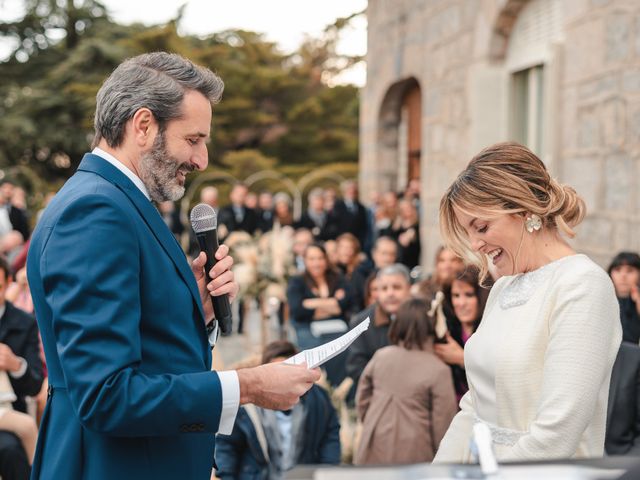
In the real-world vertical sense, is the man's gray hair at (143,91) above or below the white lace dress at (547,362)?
above

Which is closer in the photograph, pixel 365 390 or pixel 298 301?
pixel 365 390

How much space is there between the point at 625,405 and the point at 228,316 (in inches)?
84.5

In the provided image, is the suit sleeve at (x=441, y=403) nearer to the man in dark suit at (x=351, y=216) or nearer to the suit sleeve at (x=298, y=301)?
the suit sleeve at (x=298, y=301)

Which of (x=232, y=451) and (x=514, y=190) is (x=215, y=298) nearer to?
(x=514, y=190)

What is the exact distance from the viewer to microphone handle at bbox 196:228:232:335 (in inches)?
89.0

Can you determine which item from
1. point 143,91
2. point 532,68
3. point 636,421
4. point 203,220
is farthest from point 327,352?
point 532,68

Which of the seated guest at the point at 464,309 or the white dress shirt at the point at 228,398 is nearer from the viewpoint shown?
the white dress shirt at the point at 228,398

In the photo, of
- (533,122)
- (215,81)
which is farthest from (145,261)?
(533,122)

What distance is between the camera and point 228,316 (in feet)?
7.47

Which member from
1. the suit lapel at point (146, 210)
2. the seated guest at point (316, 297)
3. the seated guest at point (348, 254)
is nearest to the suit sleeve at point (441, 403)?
the suit lapel at point (146, 210)

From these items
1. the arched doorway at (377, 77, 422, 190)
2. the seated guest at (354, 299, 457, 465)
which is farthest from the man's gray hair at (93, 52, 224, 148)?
the arched doorway at (377, 77, 422, 190)

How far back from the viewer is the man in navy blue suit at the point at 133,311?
1.66m

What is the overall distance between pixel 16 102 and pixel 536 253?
28.3m

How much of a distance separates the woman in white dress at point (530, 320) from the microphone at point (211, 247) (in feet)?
2.10
